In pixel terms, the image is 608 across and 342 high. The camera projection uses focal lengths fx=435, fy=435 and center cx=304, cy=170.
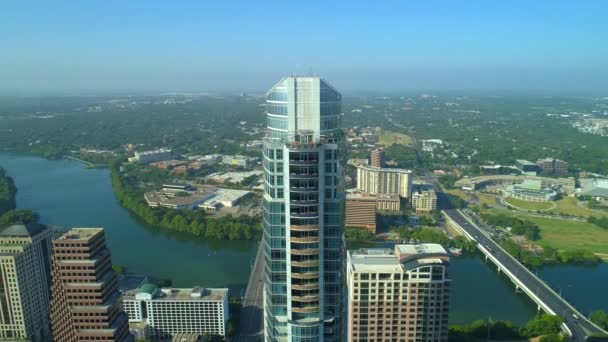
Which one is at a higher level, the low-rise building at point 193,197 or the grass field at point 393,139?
the grass field at point 393,139

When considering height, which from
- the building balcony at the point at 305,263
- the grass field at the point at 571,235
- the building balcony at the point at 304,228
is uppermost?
the building balcony at the point at 304,228

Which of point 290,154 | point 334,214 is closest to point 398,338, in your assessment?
point 334,214

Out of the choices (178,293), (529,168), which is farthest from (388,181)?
(178,293)

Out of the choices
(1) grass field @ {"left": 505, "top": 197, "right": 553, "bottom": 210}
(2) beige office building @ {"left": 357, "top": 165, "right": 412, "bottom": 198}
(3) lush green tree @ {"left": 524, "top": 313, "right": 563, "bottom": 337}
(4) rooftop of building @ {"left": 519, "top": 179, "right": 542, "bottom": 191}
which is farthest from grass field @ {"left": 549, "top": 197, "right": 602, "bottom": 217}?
(3) lush green tree @ {"left": 524, "top": 313, "right": 563, "bottom": 337}

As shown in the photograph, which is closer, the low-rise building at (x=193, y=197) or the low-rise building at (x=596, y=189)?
the low-rise building at (x=193, y=197)

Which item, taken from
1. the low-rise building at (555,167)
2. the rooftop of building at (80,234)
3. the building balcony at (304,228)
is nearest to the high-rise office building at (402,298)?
the building balcony at (304,228)

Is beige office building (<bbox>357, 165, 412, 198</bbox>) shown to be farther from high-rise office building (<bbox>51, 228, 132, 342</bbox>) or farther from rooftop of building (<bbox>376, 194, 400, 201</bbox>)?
high-rise office building (<bbox>51, 228, 132, 342</bbox>)

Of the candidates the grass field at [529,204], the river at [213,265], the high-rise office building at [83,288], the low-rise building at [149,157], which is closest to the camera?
the high-rise office building at [83,288]

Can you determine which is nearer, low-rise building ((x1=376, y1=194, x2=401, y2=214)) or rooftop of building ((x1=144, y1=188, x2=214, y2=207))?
low-rise building ((x1=376, y1=194, x2=401, y2=214))

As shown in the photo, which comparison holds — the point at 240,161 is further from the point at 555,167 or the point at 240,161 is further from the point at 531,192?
the point at 555,167

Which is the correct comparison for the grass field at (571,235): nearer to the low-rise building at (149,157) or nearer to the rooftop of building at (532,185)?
the rooftop of building at (532,185)
